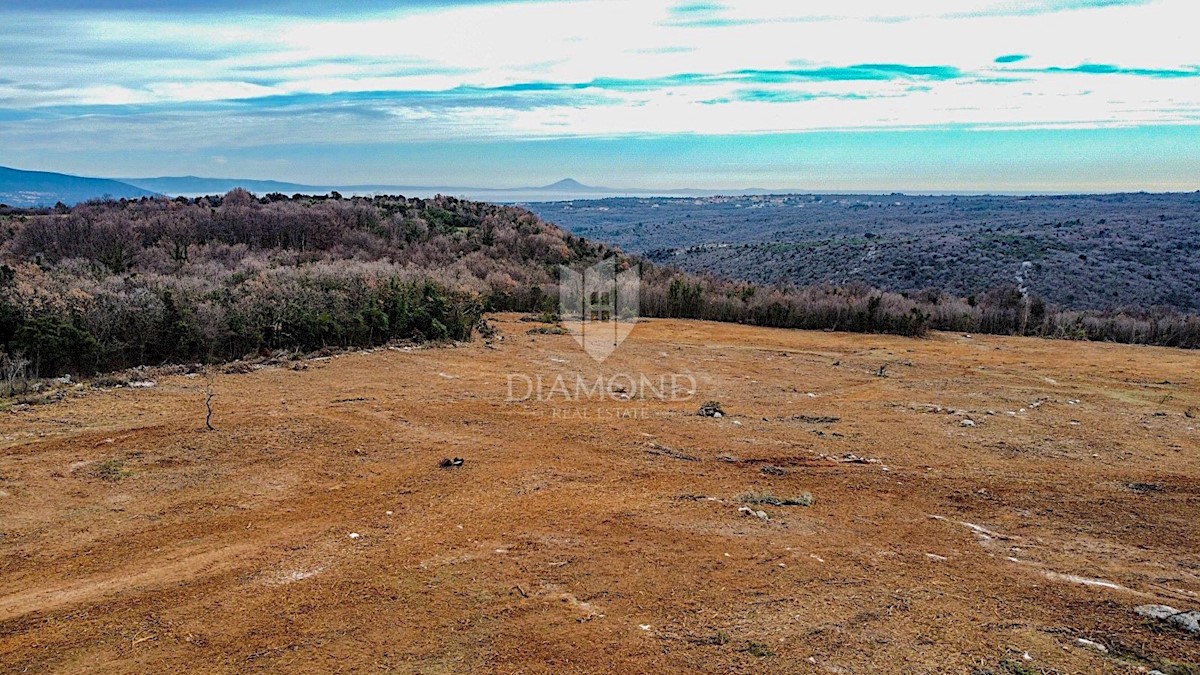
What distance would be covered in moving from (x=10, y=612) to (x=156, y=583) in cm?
77

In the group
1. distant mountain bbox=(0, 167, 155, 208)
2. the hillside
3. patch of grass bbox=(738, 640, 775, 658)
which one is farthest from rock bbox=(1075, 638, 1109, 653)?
distant mountain bbox=(0, 167, 155, 208)

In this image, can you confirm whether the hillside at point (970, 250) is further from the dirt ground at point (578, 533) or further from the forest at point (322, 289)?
the dirt ground at point (578, 533)

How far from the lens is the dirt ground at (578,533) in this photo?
427 centimetres

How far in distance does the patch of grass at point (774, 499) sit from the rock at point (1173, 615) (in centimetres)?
271

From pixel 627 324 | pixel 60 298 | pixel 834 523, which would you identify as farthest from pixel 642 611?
pixel 627 324

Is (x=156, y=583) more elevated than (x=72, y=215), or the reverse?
(x=72, y=215)

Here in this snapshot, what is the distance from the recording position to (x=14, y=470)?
22.6 ft

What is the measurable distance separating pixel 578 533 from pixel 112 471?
4.77 metres

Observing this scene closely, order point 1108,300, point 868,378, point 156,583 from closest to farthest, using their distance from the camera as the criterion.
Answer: point 156,583, point 868,378, point 1108,300

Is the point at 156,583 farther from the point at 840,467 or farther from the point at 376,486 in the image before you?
the point at 840,467

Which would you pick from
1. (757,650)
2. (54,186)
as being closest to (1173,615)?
(757,650)

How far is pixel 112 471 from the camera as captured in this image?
23.2 feet

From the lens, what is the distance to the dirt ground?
14.0ft

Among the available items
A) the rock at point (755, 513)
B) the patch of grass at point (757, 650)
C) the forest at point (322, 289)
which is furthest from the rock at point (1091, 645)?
the forest at point (322, 289)
